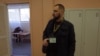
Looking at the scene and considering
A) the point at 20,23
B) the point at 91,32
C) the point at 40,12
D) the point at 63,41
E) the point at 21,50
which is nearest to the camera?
the point at 63,41

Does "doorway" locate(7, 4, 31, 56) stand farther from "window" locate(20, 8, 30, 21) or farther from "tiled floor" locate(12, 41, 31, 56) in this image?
"tiled floor" locate(12, 41, 31, 56)

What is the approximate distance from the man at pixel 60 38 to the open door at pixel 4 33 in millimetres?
2784

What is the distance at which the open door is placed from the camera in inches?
171

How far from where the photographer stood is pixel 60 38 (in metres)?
2.03

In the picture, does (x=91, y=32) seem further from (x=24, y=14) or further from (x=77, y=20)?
(x=24, y=14)

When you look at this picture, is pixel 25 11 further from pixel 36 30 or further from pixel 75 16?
pixel 75 16

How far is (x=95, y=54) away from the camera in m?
3.44

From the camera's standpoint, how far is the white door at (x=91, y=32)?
3.32 m

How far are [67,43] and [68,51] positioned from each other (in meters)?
0.13

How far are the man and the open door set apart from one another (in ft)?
9.14

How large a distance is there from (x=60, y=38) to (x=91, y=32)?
1.63 m

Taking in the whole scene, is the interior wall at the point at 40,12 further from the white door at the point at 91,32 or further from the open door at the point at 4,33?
the open door at the point at 4,33

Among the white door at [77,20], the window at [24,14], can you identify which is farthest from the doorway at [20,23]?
the white door at [77,20]

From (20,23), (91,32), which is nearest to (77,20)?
(91,32)
